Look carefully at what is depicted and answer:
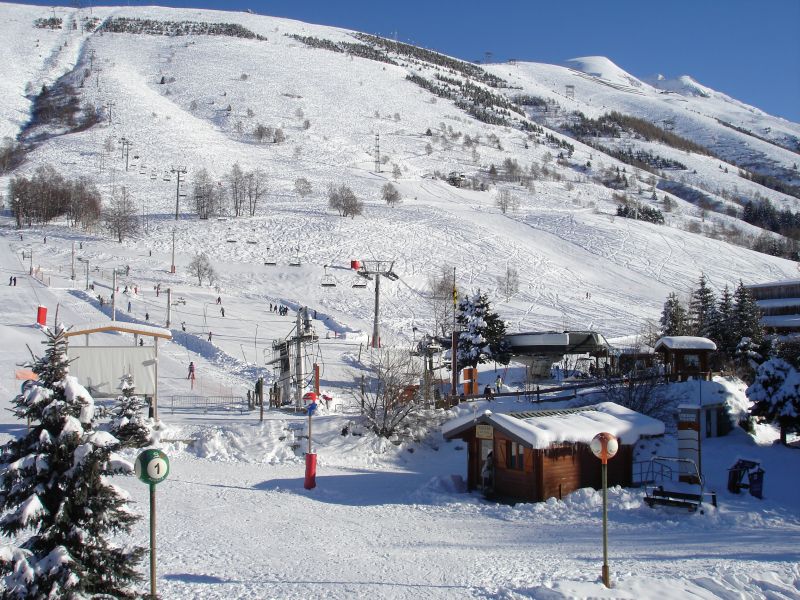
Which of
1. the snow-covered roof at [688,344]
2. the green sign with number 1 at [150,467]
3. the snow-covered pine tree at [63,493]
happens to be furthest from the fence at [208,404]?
the snow-covered pine tree at [63,493]

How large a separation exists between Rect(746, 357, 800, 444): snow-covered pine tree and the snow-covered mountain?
26708 mm

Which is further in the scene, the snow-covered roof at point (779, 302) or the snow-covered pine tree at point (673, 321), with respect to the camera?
the snow-covered roof at point (779, 302)

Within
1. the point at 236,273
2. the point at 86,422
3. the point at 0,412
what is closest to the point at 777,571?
the point at 86,422

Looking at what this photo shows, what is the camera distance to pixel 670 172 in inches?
6496

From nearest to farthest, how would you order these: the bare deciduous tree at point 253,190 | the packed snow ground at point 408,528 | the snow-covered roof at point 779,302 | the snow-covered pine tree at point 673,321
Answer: the packed snow ground at point 408,528, the snow-covered pine tree at point 673,321, the snow-covered roof at point 779,302, the bare deciduous tree at point 253,190

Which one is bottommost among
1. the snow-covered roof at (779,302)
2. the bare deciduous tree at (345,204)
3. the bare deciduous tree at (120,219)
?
the snow-covered roof at (779,302)

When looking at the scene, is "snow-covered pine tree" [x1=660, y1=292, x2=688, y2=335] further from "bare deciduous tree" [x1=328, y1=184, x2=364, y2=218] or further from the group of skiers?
"bare deciduous tree" [x1=328, y1=184, x2=364, y2=218]

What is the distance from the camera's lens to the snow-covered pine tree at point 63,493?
6.15 meters

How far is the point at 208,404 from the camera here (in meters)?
24.6

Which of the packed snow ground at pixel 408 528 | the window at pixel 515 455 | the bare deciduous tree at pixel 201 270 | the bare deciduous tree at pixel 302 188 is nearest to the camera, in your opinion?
the packed snow ground at pixel 408 528

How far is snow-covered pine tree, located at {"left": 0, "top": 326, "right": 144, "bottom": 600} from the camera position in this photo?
615cm

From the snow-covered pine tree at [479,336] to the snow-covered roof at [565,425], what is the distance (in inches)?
567

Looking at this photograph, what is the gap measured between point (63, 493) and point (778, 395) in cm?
2013

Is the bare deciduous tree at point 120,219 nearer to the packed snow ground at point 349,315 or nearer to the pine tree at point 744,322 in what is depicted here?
the packed snow ground at point 349,315
